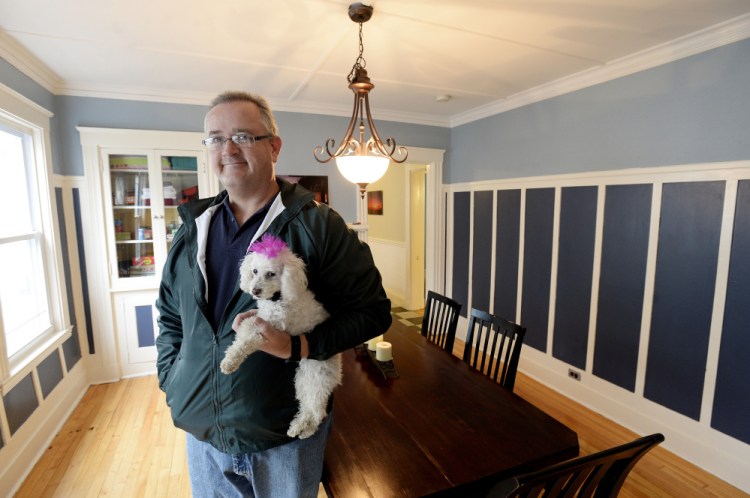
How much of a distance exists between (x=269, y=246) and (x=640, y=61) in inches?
108

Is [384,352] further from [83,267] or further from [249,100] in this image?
[83,267]

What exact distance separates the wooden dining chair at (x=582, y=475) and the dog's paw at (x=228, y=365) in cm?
64

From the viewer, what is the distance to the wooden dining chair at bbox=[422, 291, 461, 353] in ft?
7.20

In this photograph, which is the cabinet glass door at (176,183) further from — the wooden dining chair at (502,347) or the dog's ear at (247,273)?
the dog's ear at (247,273)

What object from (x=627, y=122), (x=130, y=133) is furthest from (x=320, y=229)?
(x=130, y=133)

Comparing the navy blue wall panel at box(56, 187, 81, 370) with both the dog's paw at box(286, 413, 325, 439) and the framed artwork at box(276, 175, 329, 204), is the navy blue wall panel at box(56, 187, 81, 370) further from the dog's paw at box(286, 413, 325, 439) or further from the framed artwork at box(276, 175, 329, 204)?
the dog's paw at box(286, 413, 325, 439)

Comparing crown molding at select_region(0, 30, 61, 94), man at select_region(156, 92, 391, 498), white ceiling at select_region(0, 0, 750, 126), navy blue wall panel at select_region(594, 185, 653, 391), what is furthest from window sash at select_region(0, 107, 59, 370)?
navy blue wall panel at select_region(594, 185, 653, 391)

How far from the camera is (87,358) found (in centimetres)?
308

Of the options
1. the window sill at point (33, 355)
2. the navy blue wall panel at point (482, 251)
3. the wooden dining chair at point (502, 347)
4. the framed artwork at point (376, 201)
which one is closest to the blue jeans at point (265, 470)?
the wooden dining chair at point (502, 347)

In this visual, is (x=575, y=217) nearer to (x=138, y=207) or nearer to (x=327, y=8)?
(x=327, y=8)

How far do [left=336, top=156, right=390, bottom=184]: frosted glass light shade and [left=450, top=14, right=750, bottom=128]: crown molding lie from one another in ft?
6.11

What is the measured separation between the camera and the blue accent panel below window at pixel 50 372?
2.35m

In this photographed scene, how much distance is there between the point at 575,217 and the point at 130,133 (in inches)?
142

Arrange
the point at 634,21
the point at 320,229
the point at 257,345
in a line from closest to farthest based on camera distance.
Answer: the point at 257,345 < the point at 320,229 < the point at 634,21
